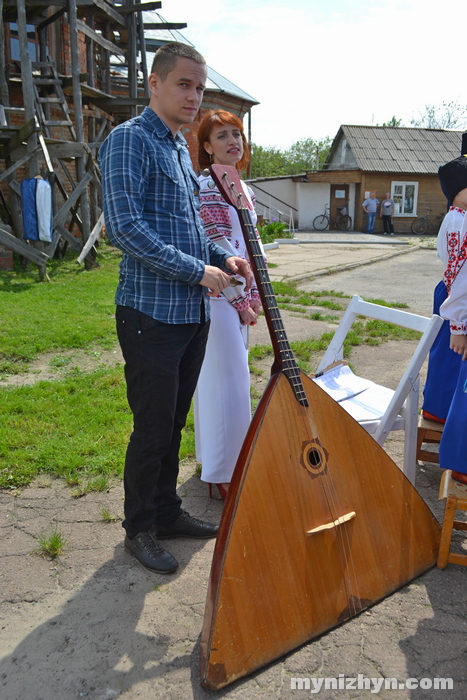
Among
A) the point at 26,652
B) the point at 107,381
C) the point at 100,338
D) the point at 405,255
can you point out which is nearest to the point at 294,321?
the point at 100,338

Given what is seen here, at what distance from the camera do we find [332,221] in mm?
31250

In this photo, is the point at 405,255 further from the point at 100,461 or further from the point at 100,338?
the point at 100,461

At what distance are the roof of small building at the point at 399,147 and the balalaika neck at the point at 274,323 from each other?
1130 inches

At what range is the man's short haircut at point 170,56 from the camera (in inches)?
88.8

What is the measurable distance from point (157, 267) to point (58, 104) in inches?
519

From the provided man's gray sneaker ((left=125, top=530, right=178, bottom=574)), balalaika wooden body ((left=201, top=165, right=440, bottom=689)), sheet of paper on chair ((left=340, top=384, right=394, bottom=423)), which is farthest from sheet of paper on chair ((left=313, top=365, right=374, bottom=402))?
man's gray sneaker ((left=125, top=530, right=178, bottom=574))

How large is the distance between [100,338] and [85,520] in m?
3.70

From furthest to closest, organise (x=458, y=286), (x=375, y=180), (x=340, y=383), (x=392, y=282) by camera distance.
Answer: (x=375, y=180) → (x=392, y=282) → (x=340, y=383) → (x=458, y=286)

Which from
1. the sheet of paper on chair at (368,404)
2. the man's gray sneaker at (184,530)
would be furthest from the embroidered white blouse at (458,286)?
the man's gray sneaker at (184,530)

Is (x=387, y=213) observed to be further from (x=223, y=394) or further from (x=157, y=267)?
(x=157, y=267)

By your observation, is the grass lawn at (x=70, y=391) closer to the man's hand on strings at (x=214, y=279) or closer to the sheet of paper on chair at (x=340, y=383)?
the sheet of paper on chair at (x=340, y=383)

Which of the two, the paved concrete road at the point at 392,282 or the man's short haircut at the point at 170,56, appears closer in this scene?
the man's short haircut at the point at 170,56

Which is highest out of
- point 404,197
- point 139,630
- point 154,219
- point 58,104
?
point 58,104

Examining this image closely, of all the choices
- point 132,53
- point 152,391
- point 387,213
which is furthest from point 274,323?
point 387,213
